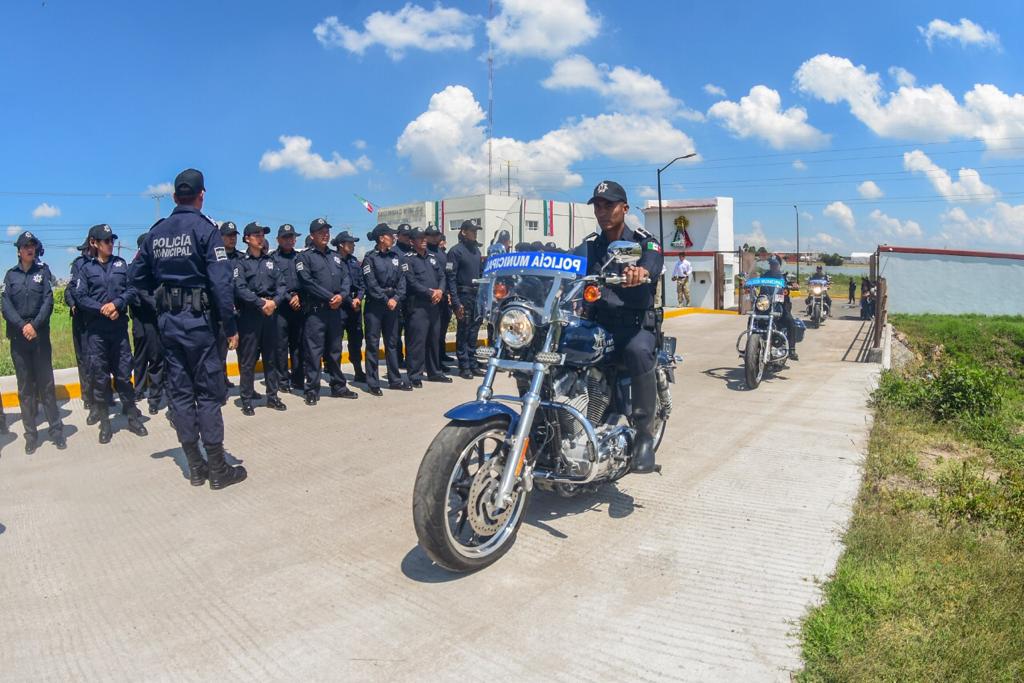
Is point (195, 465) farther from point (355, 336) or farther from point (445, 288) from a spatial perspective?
point (445, 288)

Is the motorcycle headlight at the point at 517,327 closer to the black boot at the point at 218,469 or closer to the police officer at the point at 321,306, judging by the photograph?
the black boot at the point at 218,469

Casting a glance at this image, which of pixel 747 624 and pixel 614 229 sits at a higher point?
pixel 614 229

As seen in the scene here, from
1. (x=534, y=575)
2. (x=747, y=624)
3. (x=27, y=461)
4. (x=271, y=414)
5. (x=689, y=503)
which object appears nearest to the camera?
(x=747, y=624)

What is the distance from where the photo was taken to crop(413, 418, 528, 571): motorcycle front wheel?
3.25 m

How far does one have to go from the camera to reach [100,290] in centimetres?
664

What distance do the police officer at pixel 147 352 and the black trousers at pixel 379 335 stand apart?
2264 mm

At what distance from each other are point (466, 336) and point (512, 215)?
4786 cm

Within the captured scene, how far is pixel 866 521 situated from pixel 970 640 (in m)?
1.31

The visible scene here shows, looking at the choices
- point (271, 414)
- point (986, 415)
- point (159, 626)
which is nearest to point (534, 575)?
point (159, 626)

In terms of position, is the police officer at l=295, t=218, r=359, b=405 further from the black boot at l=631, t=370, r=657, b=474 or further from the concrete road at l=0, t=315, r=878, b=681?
the black boot at l=631, t=370, r=657, b=474

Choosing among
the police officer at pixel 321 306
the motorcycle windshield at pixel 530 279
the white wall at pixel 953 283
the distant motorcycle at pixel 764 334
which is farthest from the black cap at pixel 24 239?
the white wall at pixel 953 283

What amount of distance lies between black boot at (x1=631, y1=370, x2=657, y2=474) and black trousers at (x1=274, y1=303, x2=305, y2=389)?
16.6 feet

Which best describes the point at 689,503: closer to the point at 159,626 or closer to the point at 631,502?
the point at 631,502

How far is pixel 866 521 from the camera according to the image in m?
4.06
